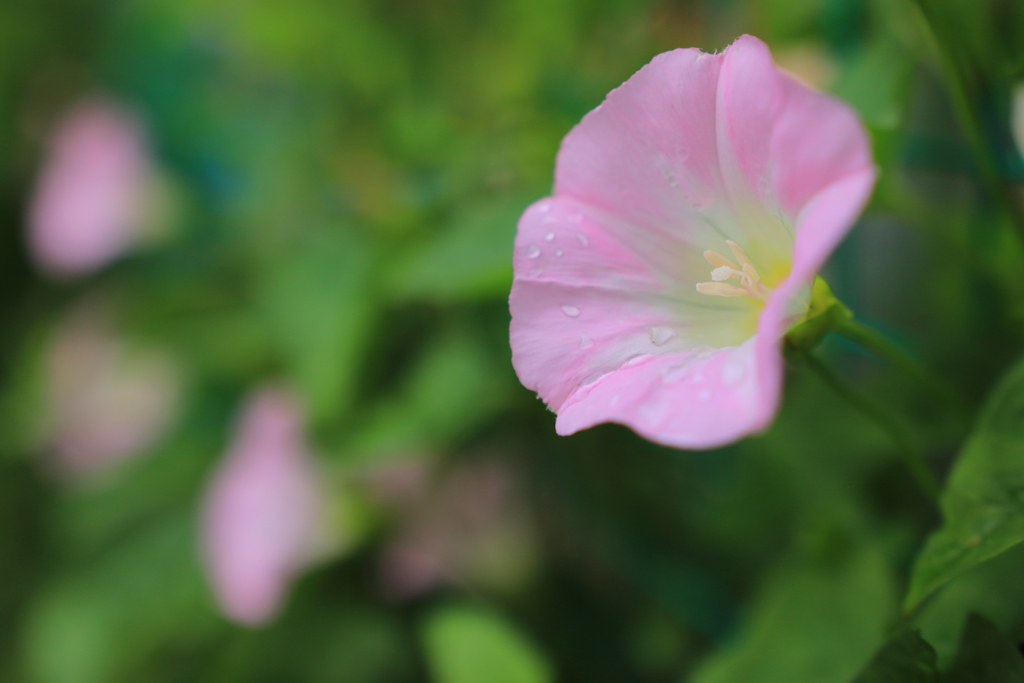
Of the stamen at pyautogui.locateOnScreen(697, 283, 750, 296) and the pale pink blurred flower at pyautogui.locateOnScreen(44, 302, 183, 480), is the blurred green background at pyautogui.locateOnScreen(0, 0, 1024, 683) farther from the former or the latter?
the stamen at pyautogui.locateOnScreen(697, 283, 750, 296)

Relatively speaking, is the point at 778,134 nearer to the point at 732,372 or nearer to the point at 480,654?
the point at 732,372

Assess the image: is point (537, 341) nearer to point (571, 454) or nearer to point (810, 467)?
point (810, 467)

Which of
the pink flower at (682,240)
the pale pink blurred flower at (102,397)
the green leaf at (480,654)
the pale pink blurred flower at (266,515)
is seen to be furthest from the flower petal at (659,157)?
the pale pink blurred flower at (102,397)

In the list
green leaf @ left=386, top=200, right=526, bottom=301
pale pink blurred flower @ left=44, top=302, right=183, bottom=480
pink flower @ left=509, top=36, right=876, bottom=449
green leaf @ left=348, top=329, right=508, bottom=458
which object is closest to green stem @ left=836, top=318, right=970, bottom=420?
pink flower @ left=509, top=36, right=876, bottom=449

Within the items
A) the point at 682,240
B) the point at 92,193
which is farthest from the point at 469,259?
the point at 92,193

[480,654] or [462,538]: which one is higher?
[480,654]

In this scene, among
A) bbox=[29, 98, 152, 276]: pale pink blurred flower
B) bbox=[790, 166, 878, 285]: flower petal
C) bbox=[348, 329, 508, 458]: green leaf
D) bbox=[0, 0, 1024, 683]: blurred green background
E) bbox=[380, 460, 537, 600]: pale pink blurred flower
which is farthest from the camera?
bbox=[29, 98, 152, 276]: pale pink blurred flower

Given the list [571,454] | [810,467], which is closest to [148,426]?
[571,454]
